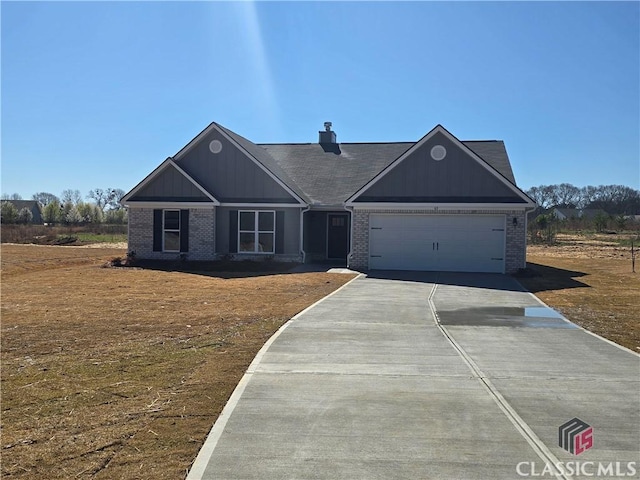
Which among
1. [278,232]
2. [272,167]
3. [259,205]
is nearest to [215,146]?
[272,167]

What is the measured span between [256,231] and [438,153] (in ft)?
25.9

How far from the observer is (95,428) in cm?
513

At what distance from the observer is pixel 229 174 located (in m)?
23.5

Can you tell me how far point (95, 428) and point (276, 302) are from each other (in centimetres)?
775

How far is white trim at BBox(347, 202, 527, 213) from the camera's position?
20.1 meters

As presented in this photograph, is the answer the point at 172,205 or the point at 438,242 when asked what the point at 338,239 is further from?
the point at 172,205

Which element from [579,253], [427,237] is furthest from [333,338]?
[579,253]

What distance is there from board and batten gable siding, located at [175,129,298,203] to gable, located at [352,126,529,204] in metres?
3.86

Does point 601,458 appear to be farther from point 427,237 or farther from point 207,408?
point 427,237

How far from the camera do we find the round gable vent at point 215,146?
78.0 feet

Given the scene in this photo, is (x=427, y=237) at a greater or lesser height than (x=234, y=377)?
greater

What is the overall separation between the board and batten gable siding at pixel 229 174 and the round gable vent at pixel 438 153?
19.1 ft

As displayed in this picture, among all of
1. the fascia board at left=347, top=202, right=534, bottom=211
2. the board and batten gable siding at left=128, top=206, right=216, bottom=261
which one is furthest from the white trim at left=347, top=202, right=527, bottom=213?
the board and batten gable siding at left=128, top=206, right=216, bottom=261

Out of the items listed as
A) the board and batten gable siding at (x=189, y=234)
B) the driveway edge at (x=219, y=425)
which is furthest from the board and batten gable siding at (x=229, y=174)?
the driveway edge at (x=219, y=425)
